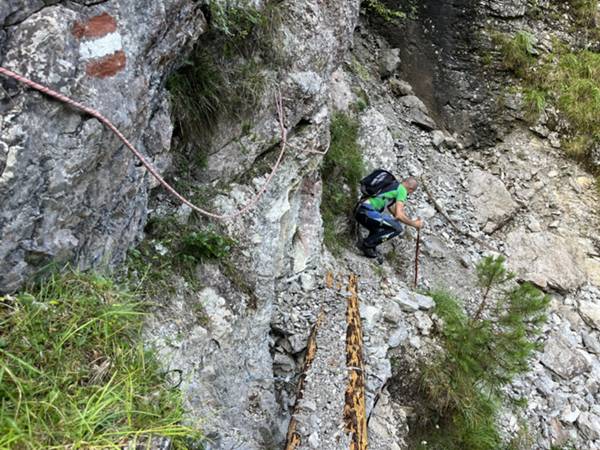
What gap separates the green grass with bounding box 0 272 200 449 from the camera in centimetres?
219

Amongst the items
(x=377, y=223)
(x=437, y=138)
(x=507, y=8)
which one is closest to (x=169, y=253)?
(x=377, y=223)

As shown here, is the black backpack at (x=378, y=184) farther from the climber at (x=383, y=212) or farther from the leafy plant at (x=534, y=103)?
the leafy plant at (x=534, y=103)

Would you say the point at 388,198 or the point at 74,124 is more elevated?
the point at 74,124

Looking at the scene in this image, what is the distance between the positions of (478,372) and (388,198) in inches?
116

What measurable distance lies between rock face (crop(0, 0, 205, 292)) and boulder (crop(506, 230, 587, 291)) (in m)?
8.09

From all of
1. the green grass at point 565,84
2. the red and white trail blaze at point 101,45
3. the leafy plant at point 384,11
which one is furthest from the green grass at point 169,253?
the green grass at point 565,84

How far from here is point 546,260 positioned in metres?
9.24

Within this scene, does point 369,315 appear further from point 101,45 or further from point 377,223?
point 101,45

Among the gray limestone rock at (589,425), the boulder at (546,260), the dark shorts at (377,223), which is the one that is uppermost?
the dark shorts at (377,223)

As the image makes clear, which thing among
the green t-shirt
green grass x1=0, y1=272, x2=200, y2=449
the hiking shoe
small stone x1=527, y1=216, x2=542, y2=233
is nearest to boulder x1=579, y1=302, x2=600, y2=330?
small stone x1=527, y1=216, x2=542, y2=233

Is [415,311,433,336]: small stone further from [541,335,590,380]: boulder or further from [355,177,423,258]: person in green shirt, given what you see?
[541,335,590,380]: boulder

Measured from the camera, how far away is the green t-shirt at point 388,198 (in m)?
7.51

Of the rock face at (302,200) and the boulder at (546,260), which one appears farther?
the boulder at (546,260)

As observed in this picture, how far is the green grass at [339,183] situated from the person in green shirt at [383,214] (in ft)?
1.36
